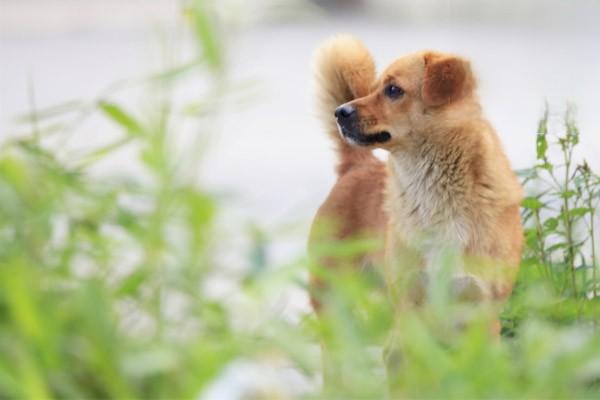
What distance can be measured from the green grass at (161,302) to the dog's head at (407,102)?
223cm

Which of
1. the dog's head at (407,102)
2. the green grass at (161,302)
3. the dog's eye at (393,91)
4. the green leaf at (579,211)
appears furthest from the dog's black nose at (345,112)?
the green grass at (161,302)

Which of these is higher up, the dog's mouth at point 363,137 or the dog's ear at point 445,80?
the dog's ear at point 445,80

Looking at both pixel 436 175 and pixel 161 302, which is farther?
pixel 436 175

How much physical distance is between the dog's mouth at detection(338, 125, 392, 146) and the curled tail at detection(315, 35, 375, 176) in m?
0.36

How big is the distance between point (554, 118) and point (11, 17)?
9.06m

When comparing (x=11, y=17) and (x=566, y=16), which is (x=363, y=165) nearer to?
(x=566, y=16)

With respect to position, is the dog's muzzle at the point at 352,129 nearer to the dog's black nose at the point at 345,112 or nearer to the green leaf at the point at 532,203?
the dog's black nose at the point at 345,112

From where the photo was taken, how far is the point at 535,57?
948cm

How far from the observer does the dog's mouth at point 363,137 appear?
13.0ft

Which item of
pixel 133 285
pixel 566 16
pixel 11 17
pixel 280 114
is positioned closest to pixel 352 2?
pixel 566 16

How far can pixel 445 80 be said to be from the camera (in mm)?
3922

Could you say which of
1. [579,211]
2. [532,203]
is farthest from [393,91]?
[579,211]

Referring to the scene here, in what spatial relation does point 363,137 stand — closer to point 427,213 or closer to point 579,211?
point 427,213

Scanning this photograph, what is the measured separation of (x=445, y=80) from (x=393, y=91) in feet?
0.60
